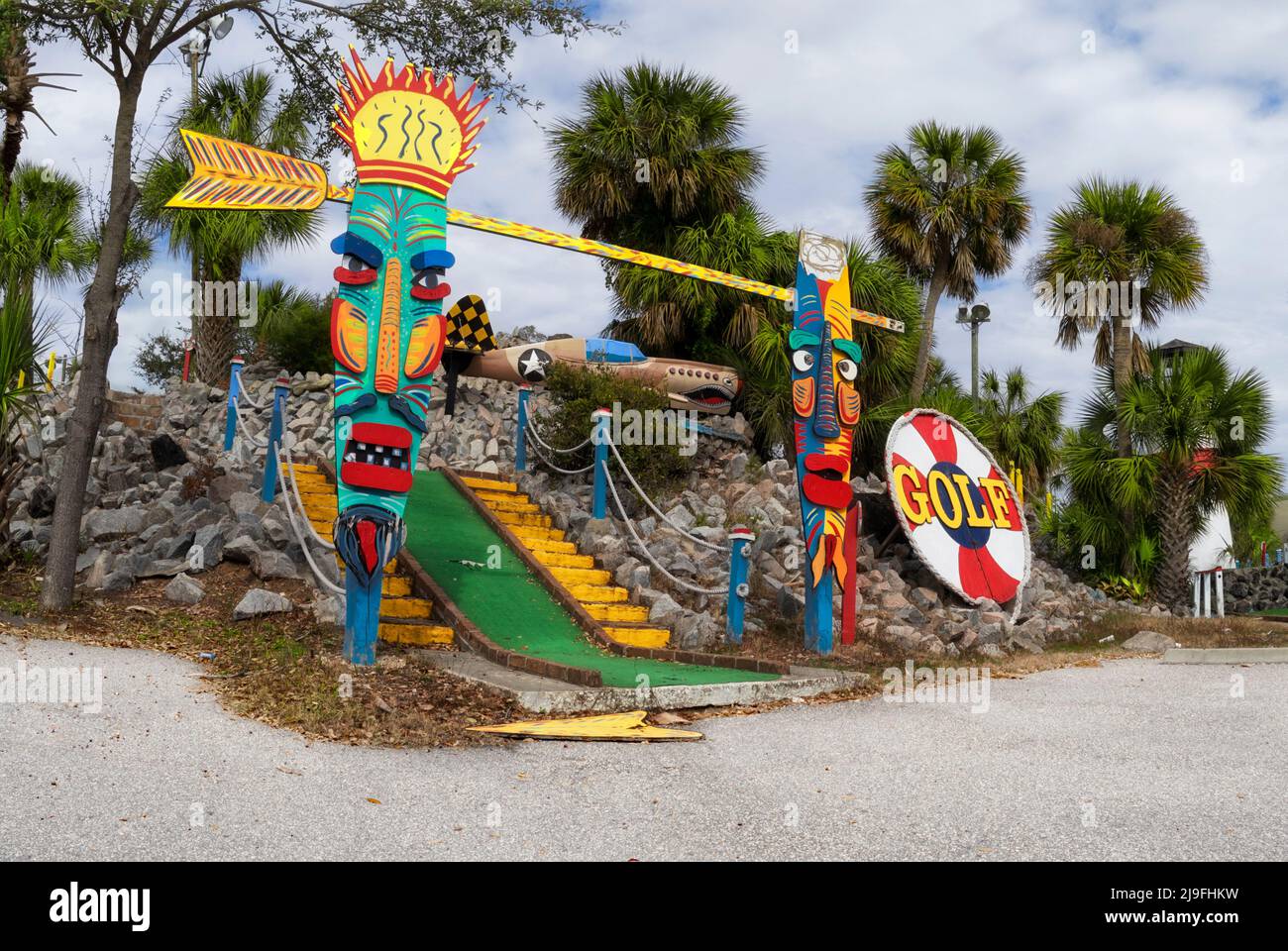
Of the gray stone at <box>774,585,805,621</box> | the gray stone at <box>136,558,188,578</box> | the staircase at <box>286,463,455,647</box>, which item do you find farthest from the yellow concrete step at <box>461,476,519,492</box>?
the gray stone at <box>774,585,805,621</box>

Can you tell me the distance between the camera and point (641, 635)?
9414 mm

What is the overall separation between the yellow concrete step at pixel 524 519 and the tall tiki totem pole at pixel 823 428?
3317 mm

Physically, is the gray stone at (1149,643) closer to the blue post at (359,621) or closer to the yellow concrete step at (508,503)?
the yellow concrete step at (508,503)

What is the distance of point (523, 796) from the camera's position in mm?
4887

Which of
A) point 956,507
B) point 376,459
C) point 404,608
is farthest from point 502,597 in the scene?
point 956,507

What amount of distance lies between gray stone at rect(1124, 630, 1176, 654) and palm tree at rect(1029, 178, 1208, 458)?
5647mm

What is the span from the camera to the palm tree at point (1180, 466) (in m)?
15.4

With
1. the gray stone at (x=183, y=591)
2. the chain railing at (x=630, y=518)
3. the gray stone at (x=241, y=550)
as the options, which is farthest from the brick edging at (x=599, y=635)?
the gray stone at (x=183, y=591)

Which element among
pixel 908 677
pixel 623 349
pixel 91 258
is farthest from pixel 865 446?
pixel 91 258

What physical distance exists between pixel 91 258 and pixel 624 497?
1177 cm

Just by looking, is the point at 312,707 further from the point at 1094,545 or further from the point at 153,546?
the point at 1094,545

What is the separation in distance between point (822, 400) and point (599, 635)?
2.93 metres

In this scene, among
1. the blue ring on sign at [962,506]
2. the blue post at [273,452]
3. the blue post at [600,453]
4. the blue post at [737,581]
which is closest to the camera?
the blue post at [737,581]

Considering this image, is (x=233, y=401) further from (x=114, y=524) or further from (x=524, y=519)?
(x=524, y=519)
